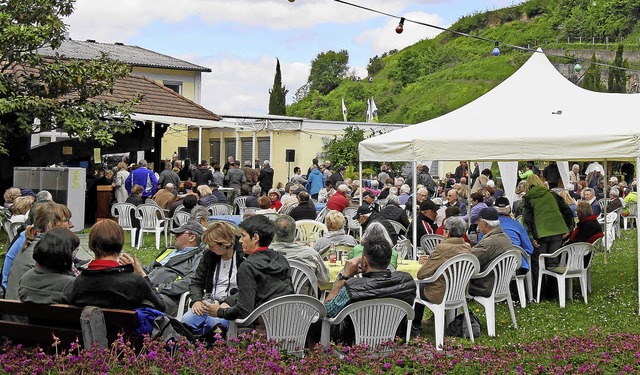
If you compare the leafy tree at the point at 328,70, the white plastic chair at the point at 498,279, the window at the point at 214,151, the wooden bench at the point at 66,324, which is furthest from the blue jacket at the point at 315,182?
the leafy tree at the point at 328,70

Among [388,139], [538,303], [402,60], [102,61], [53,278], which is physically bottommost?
[538,303]

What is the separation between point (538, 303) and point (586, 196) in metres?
6.52

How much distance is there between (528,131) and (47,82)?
10.4 m

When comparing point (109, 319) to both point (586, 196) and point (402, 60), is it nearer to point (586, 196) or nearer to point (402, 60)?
point (586, 196)

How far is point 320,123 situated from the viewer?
39344mm

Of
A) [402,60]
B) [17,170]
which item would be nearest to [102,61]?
[17,170]

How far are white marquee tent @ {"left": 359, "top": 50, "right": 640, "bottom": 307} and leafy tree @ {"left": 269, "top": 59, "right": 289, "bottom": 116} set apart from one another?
49.8 metres

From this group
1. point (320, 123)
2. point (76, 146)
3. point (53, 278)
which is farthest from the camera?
point (320, 123)

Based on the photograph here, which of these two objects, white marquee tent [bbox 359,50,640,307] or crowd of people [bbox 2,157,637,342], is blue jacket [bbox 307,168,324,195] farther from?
white marquee tent [bbox 359,50,640,307]

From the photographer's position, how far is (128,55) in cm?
4153

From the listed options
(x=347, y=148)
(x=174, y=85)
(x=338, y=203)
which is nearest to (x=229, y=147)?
(x=174, y=85)

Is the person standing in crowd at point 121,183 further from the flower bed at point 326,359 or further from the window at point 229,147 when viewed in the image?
the window at point 229,147

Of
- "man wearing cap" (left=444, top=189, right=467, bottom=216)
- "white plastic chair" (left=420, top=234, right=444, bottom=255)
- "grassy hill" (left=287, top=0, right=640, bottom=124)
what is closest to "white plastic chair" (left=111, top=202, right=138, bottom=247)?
"man wearing cap" (left=444, top=189, right=467, bottom=216)

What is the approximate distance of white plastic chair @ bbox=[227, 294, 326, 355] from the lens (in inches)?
229
